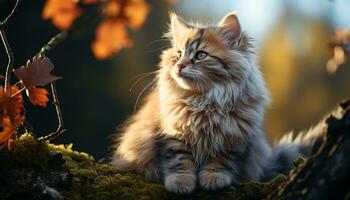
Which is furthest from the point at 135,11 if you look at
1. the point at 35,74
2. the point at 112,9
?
the point at 35,74

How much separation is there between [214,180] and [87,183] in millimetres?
556

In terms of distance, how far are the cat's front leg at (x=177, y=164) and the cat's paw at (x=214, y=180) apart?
0.04 m

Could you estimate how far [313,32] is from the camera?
695 inches

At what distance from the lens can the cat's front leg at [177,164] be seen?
2.80 m

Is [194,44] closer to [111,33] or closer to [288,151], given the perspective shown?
[288,151]

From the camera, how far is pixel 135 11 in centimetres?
224

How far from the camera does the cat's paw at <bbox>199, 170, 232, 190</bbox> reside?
275cm

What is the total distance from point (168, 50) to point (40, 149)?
1.20 m

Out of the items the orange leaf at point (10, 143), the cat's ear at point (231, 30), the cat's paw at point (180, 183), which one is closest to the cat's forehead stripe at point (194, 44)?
the cat's ear at point (231, 30)

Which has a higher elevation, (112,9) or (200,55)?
(112,9)

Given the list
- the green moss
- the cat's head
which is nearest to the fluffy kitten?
the cat's head

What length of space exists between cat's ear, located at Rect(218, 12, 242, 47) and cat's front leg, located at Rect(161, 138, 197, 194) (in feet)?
2.11

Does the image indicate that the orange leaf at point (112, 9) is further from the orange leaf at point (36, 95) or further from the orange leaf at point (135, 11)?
the orange leaf at point (36, 95)

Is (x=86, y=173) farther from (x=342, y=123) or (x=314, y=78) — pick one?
(x=314, y=78)
